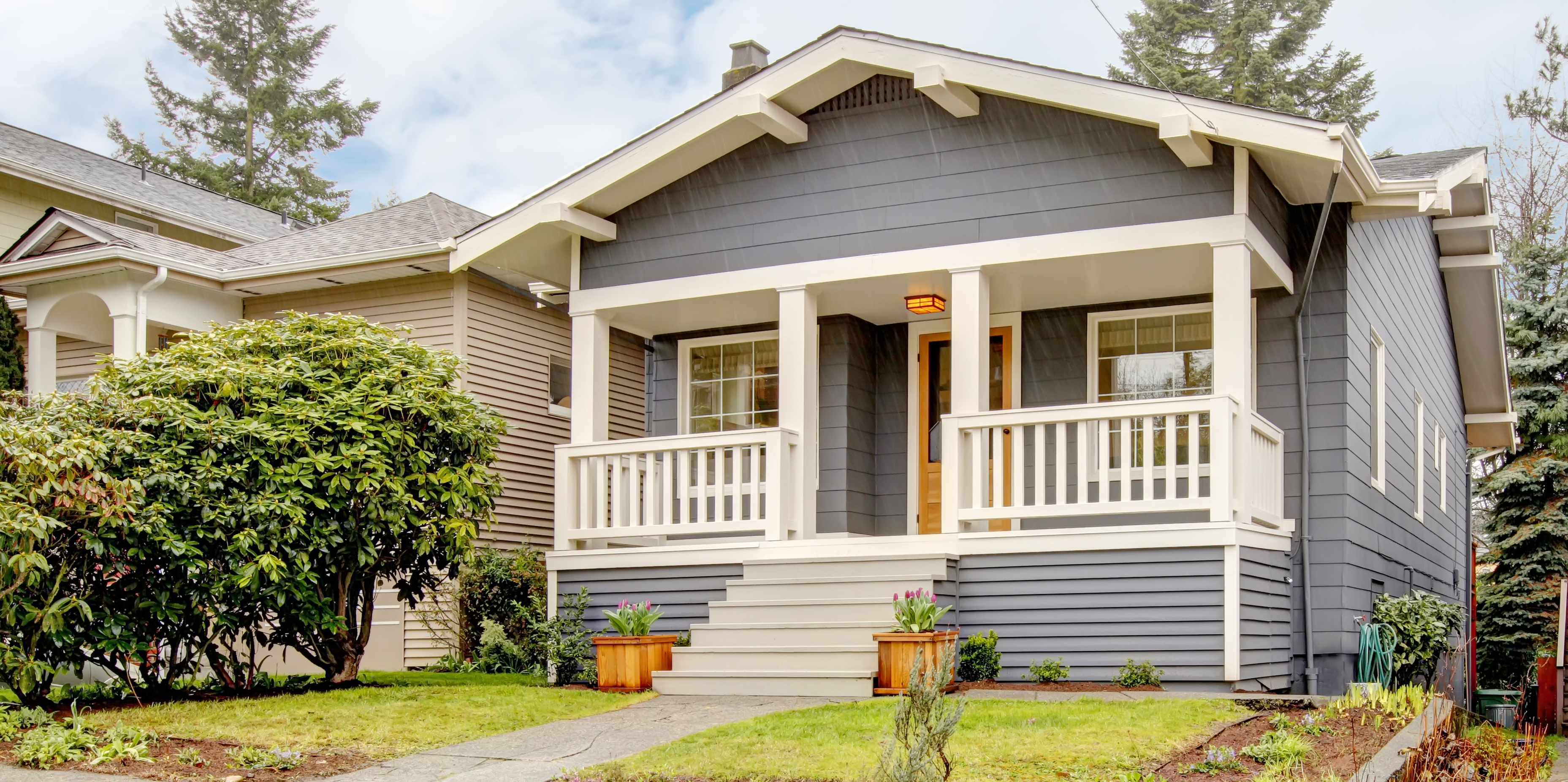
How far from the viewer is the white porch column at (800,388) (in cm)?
994

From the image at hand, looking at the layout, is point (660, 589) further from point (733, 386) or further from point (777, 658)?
point (733, 386)

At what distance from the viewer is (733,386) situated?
1202cm

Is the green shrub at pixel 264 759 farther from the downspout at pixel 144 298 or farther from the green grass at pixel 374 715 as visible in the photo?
the downspout at pixel 144 298

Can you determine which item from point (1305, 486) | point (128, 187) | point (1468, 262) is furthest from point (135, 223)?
point (1468, 262)

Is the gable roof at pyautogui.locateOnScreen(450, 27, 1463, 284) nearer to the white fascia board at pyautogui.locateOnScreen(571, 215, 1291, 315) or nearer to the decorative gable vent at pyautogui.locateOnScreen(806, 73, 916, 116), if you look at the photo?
the decorative gable vent at pyautogui.locateOnScreen(806, 73, 916, 116)

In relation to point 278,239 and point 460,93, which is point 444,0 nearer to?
point 460,93

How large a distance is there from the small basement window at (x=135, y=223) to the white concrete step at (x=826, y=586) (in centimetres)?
1234

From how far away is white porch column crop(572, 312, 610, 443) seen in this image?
10672 mm

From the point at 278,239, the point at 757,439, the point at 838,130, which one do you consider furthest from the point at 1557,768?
the point at 278,239

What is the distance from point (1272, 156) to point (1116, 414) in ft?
6.43

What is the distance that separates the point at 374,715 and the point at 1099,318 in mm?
6260

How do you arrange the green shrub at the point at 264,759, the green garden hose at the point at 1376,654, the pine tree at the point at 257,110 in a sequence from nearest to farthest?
the green shrub at the point at 264,759
the green garden hose at the point at 1376,654
the pine tree at the point at 257,110

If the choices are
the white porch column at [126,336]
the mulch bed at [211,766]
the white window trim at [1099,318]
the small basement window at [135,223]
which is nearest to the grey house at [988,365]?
the white window trim at [1099,318]

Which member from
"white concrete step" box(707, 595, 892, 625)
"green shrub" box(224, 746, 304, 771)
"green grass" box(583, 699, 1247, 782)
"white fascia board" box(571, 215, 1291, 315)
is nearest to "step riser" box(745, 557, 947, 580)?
"white concrete step" box(707, 595, 892, 625)
